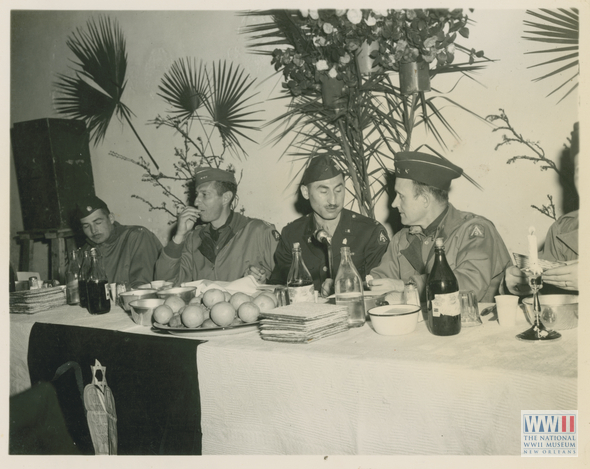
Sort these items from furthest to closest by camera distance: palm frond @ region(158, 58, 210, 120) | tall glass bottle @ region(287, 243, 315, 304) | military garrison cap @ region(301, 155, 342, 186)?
palm frond @ region(158, 58, 210, 120), military garrison cap @ region(301, 155, 342, 186), tall glass bottle @ region(287, 243, 315, 304)

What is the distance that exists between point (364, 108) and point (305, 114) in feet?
1.50

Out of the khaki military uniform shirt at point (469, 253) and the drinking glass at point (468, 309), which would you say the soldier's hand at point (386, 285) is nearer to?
the khaki military uniform shirt at point (469, 253)

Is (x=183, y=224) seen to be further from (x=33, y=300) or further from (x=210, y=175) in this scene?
(x=33, y=300)

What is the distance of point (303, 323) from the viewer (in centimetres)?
141

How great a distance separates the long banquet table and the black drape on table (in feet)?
0.21

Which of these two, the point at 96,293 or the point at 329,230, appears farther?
the point at 329,230

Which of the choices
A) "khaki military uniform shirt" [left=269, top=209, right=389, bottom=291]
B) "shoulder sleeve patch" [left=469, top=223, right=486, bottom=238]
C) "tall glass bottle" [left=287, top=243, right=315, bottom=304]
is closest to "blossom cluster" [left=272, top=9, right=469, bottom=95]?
"khaki military uniform shirt" [left=269, top=209, right=389, bottom=291]

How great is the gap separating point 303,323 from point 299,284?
1.23ft

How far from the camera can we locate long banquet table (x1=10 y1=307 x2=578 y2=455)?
1.13m

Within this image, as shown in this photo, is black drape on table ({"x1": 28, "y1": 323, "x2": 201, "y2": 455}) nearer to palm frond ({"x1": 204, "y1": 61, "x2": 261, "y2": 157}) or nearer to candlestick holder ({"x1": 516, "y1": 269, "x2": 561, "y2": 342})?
candlestick holder ({"x1": 516, "y1": 269, "x2": 561, "y2": 342})

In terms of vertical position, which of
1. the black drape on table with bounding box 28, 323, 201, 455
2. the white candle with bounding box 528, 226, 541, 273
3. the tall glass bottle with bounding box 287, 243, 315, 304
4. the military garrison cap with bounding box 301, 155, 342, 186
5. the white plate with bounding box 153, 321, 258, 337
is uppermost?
the military garrison cap with bounding box 301, 155, 342, 186

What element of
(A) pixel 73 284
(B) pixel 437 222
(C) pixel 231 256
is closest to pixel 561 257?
(B) pixel 437 222

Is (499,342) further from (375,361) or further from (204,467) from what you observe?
(204,467)

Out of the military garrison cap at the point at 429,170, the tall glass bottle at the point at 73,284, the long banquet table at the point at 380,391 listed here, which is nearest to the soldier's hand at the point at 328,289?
the long banquet table at the point at 380,391
